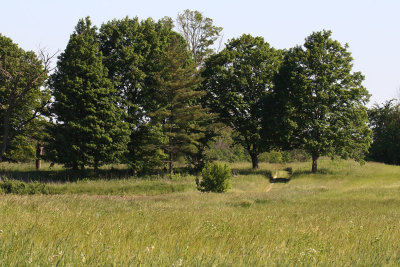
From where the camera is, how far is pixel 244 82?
46969mm

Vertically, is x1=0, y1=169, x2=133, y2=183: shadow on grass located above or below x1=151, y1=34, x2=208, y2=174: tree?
below

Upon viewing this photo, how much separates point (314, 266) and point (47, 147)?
38.8 m

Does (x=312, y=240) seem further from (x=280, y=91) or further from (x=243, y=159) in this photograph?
(x=243, y=159)

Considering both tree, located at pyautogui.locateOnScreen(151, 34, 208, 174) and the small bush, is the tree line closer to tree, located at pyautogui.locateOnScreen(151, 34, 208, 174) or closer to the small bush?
tree, located at pyautogui.locateOnScreen(151, 34, 208, 174)

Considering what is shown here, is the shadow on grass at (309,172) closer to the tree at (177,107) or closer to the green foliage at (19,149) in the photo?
the tree at (177,107)

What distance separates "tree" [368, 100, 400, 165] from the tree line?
64.8ft

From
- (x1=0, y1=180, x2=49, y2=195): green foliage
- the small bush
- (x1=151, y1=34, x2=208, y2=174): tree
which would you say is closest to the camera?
(x1=0, y1=180, x2=49, y2=195): green foliage

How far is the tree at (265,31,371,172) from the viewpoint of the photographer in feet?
142

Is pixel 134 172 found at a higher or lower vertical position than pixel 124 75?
lower

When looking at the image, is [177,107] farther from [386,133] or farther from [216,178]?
[386,133]

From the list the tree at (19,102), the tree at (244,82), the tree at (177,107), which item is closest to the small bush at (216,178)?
the tree at (177,107)

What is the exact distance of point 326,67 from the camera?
4366 centimetres

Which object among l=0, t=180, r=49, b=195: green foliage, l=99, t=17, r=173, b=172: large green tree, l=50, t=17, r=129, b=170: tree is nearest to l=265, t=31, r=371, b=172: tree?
l=99, t=17, r=173, b=172: large green tree

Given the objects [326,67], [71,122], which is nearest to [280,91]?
[326,67]
